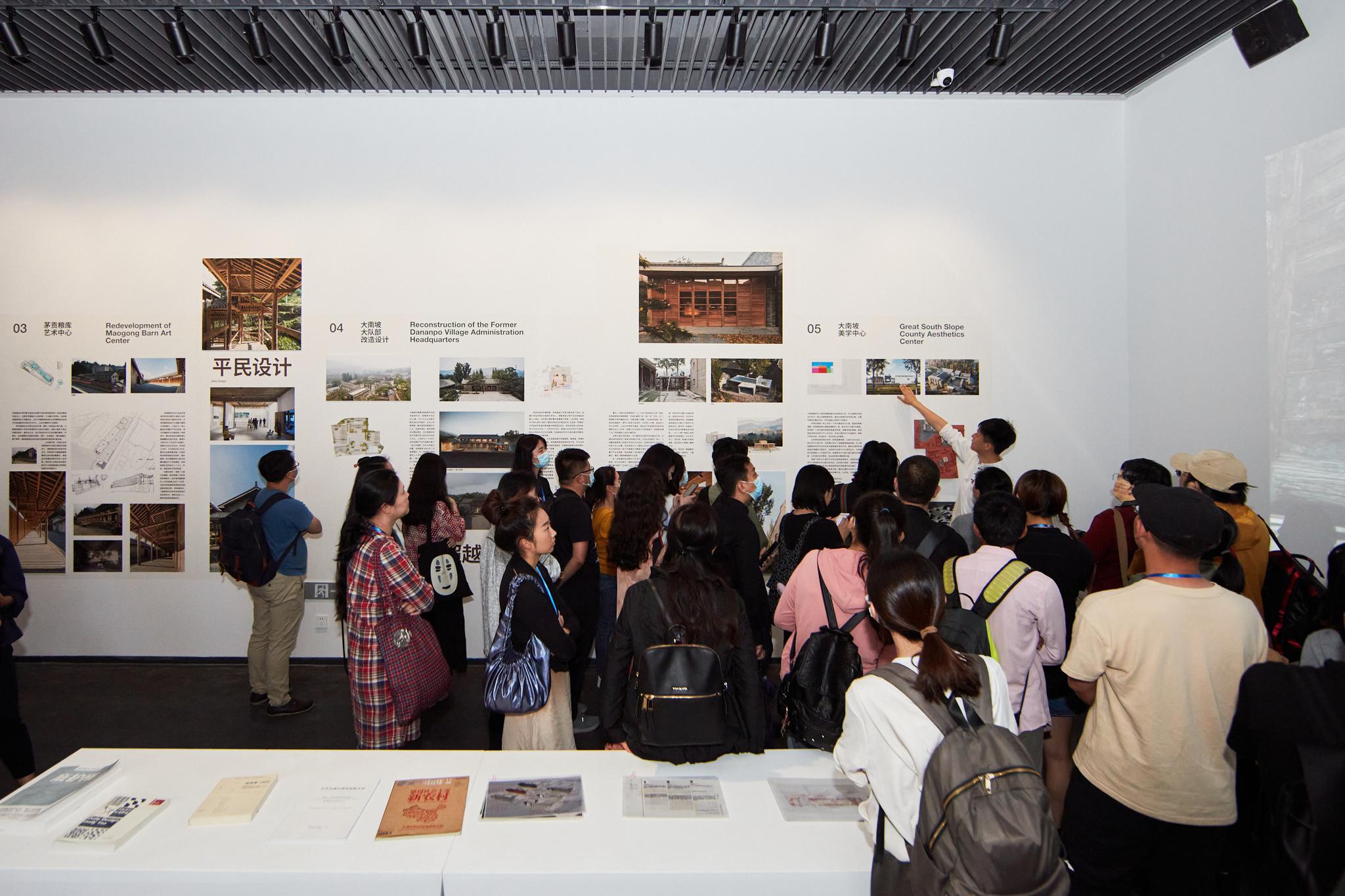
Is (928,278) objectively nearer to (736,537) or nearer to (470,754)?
(736,537)

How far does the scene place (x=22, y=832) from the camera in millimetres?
1945

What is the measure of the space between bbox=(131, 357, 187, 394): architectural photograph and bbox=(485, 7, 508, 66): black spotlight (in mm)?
3362

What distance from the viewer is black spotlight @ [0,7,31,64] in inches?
167

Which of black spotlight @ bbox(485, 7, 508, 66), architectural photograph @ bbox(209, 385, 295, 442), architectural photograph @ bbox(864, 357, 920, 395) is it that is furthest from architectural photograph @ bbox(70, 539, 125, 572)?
architectural photograph @ bbox(864, 357, 920, 395)

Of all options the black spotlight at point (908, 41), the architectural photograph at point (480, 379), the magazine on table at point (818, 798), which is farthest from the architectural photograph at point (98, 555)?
the black spotlight at point (908, 41)

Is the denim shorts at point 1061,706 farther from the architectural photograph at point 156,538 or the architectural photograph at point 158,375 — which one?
the architectural photograph at point 158,375

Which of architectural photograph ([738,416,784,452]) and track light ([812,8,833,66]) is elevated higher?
track light ([812,8,833,66])

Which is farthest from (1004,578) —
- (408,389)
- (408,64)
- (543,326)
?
(408,64)

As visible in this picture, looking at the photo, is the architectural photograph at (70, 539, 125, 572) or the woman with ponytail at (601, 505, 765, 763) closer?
the woman with ponytail at (601, 505, 765, 763)

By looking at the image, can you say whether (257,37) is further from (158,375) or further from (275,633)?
(275,633)

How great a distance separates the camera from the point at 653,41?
14.1 ft

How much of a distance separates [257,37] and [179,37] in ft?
1.48

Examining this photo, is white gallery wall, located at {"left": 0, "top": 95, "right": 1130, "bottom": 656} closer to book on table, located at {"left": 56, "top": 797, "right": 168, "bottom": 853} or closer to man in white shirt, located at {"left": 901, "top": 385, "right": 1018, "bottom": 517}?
man in white shirt, located at {"left": 901, "top": 385, "right": 1018, "bottom": 517}

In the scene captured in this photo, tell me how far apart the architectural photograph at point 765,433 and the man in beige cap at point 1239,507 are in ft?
9.27
